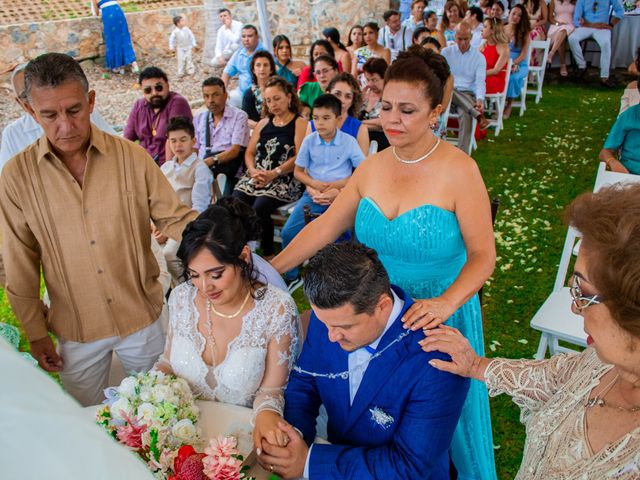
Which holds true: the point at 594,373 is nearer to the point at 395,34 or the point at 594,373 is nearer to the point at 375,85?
the point at 375,85

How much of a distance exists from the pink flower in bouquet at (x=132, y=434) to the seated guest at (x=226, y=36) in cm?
1042

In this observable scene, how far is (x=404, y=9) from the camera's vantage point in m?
12.9

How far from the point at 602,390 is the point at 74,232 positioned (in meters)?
2.12

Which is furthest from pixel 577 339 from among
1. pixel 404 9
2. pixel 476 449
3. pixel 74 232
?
pixel 404 9

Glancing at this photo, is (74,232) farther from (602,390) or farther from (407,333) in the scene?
(602,390)

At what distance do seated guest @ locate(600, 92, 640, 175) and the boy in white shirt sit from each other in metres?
10.8

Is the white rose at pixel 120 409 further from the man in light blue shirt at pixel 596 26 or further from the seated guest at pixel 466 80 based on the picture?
the man in light blue shirt at pixel 596 26

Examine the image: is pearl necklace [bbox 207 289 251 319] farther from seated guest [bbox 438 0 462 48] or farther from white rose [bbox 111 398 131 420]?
seated guest [bbox 438 0 462 48]

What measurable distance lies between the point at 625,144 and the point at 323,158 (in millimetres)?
2557

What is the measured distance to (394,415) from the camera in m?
1.90

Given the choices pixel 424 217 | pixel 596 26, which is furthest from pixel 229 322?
pixel 596 26

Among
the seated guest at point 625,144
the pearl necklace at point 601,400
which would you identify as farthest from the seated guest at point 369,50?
the pearl necklace at point 601,400

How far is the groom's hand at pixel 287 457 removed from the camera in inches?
73.1

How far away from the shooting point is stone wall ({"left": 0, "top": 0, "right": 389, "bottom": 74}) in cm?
1199
